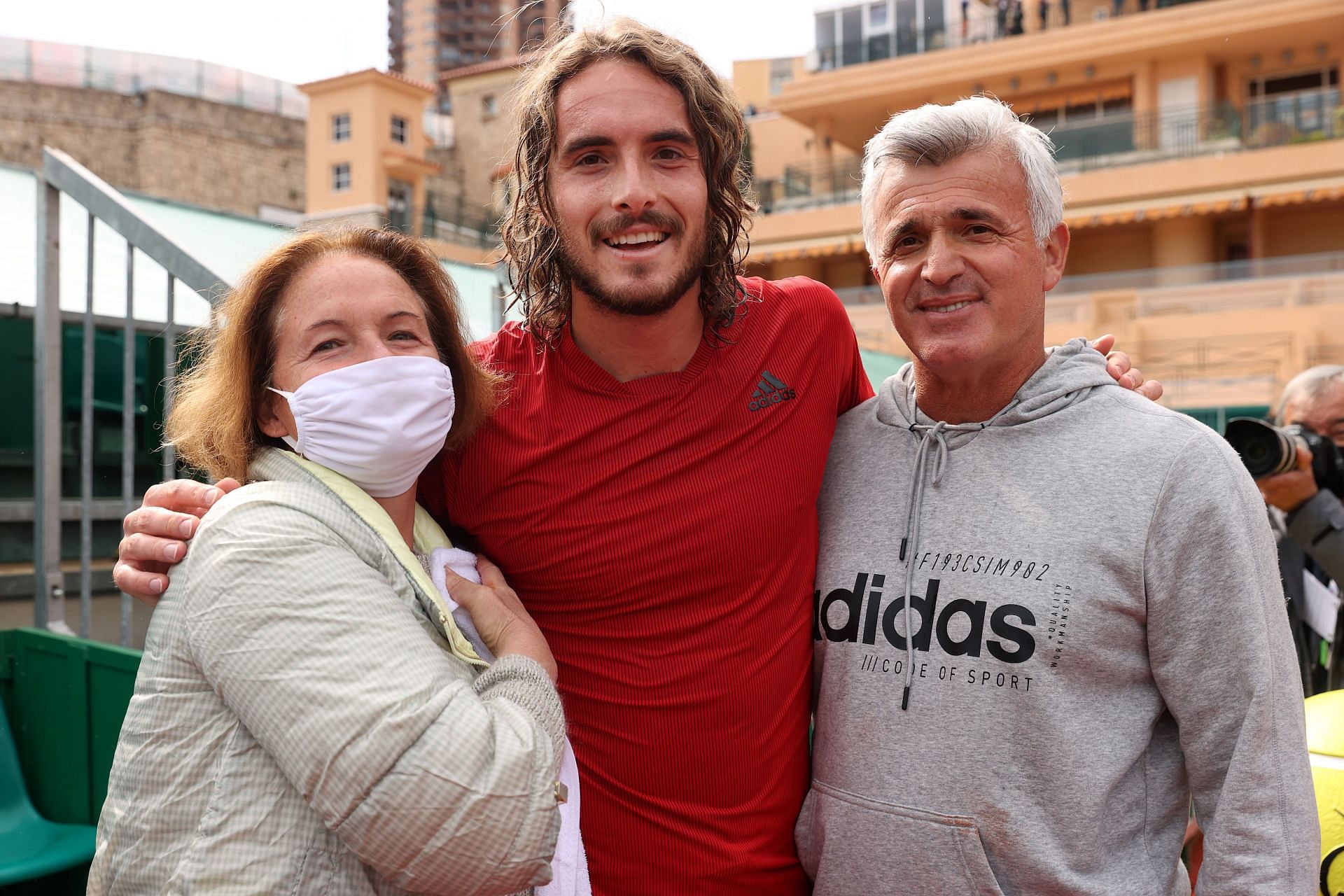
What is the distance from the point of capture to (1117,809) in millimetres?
1959

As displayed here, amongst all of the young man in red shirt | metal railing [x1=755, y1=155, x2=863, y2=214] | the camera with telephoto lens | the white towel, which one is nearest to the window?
metal railing [x1=755, y1=155, x2=863, y2=214]

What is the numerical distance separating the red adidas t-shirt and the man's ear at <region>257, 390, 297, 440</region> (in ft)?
1.26

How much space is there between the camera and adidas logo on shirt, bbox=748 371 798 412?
2.35 m

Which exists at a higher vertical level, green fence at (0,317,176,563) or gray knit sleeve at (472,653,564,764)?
green fence at (0,317,176,563)

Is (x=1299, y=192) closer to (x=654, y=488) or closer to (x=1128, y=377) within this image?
(x=1128, y=377)

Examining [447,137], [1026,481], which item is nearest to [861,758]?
[1026,481]

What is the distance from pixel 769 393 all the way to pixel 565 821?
0.98m

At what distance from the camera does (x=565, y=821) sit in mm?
1843

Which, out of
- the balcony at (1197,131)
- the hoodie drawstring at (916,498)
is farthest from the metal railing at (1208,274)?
the hoodie drawstring at (916,498)

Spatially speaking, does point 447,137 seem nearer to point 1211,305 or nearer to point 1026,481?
point 1211,305

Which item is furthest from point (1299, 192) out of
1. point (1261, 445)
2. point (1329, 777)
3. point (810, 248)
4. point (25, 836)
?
point (25, 836)

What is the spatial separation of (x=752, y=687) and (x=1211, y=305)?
23533 mm

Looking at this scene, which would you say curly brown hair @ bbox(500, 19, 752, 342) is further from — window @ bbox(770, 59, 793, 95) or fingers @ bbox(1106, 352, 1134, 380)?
window @ bbox(770, 59, 793, 95)

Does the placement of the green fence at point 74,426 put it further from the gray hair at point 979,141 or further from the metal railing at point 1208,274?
the metal railing at point 1208,274
